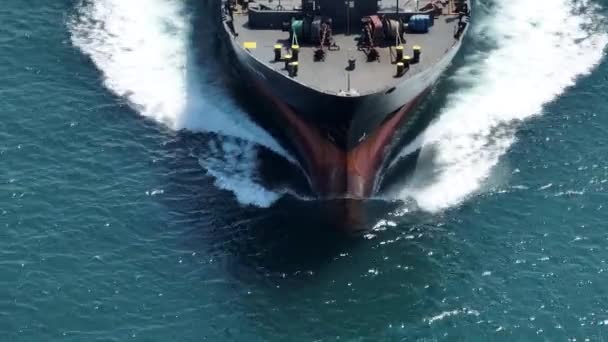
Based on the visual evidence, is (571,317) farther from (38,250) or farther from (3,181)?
(3,181)

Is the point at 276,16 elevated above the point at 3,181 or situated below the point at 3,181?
above

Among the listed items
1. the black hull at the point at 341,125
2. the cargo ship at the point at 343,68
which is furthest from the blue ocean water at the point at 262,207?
the cargo ship at the point at 343,68

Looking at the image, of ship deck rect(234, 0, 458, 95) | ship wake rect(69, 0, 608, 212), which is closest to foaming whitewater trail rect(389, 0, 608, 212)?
ship wake rect(69, 0, 608, 212)

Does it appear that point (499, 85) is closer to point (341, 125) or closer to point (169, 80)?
point (341, 125)

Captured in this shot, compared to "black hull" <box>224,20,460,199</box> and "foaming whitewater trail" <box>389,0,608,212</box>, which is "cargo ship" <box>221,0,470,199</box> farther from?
"foaming whitewater trail" <box>389,0,608,212</box>

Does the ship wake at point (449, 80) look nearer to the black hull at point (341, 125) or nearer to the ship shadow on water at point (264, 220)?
the ship shadow on water at point (264, 220)

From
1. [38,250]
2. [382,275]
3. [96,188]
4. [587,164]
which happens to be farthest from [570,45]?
[38,250]
